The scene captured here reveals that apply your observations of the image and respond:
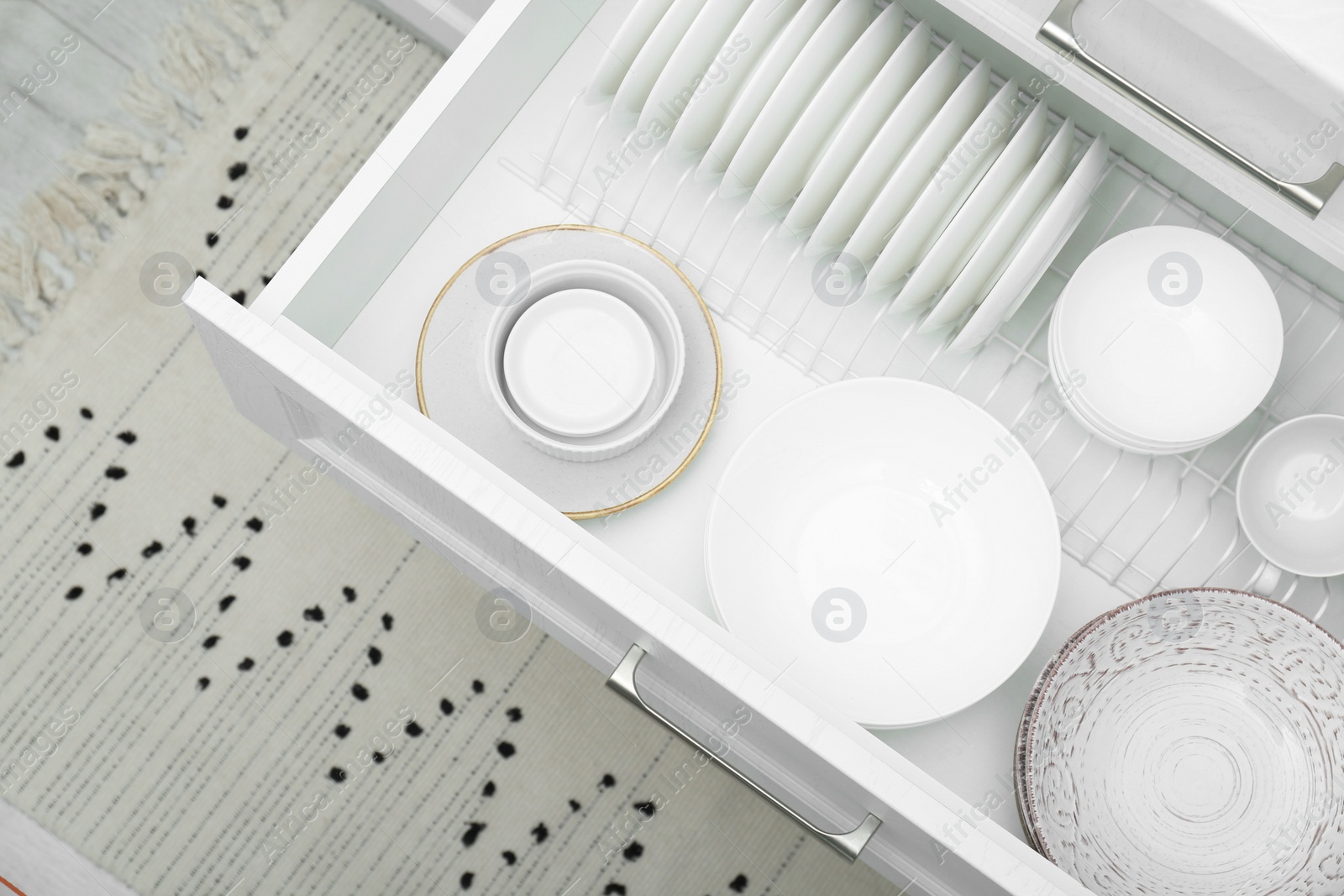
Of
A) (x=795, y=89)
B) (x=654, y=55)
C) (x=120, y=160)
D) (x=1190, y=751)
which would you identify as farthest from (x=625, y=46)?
(x=120, y=160)

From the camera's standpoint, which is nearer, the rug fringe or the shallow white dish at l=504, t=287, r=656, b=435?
the shallow white dish at l=504, t=287, r=656, b=435

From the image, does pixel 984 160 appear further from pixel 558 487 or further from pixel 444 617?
pixel 444 617

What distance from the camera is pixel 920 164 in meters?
0.78

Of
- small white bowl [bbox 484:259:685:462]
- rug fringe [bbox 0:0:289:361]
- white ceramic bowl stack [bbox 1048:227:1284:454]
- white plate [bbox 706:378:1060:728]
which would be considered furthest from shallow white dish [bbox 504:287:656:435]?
rug fringe [bbox 0:0:289:361]

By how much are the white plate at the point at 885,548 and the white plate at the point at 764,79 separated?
0.21 meters

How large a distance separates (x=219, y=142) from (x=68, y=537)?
0.54m

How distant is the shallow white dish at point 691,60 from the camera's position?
31.3 inches

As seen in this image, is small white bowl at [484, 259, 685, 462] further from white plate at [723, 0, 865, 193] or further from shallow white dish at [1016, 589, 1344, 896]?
shallow white dish at [1016, 589, 1344, 896]

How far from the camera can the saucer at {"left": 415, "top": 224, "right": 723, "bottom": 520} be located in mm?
821

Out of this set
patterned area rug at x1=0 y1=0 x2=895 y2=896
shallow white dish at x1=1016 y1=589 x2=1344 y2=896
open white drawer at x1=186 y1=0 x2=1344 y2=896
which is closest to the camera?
open white drawer at x1=186 y1=0 x2=1344 y2=896

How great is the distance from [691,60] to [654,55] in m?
0.03

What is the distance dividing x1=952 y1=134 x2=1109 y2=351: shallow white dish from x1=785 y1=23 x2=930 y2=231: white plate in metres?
0.15

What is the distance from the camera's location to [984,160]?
0.80m

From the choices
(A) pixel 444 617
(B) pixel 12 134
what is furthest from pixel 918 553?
(B) pixel 12 134
